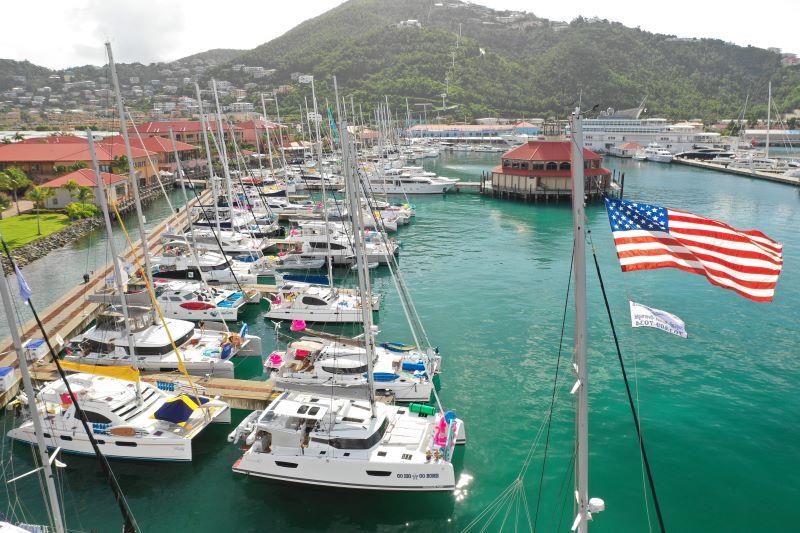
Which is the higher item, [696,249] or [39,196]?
[39,196]

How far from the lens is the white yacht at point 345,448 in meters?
21.0

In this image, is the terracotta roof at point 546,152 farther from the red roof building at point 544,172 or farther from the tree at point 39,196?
the tree at point 39,196

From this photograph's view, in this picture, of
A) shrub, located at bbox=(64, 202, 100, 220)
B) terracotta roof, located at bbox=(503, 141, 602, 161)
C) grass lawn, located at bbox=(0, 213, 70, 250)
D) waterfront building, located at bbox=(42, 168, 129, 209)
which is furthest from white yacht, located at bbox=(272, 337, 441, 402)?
terracotta roof, located at bbox=(503, 141, 602, 161)

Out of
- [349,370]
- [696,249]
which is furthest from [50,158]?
[696,249]

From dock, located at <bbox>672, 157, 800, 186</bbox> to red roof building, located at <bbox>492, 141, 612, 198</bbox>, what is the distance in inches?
1685

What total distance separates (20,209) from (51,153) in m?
22.4

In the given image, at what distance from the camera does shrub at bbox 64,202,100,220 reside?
69.5 metres

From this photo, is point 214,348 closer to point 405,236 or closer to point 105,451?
point 105,451

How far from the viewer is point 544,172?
9181cm

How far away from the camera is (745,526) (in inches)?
794

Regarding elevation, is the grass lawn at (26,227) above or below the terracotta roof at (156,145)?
below

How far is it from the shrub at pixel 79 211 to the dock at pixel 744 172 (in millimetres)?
123396

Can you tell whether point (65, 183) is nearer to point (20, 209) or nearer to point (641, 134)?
point (20, 209)

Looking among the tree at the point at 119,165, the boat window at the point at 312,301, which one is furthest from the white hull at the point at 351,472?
the tree at the point at 119,165
